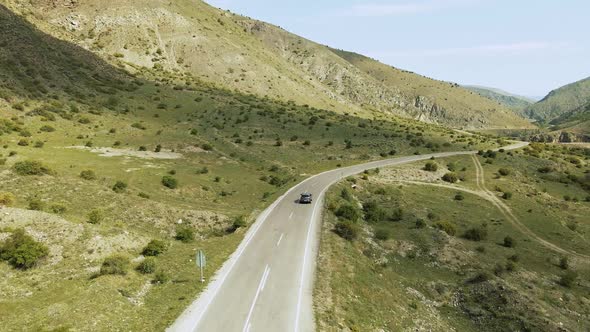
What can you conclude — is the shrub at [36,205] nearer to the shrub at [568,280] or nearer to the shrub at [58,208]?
the shrub at [58,208]

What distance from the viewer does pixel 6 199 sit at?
118ft

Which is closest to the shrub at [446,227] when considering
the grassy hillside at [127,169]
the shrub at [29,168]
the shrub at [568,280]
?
the shrub at [568,280]

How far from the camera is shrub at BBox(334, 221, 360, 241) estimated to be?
41.8m

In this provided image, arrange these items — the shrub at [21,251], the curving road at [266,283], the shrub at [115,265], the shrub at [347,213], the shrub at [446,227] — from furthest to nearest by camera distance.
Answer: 1. the shrub at [446,227]
2. the shrub at [347,213]
3. the shrub at [115,265]
4. the shrub at [21,251]
5. the curving road at [266,283]

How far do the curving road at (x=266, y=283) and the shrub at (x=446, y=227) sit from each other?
1768cm

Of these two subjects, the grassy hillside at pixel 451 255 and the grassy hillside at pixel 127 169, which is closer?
the grassy hillside at pixel 127 169

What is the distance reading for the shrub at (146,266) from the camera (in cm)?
3091

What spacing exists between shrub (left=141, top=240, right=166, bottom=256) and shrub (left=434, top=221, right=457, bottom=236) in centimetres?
3566

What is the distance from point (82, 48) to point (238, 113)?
50324 millimetres

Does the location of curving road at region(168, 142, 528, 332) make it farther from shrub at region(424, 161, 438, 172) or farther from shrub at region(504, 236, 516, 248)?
shrub at region(424, 161, 438, 172)

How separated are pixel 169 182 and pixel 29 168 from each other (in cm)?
1630

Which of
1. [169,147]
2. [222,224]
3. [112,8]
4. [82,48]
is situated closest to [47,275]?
[222,224]

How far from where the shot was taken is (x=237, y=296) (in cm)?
2662

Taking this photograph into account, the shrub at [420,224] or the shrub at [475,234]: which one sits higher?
the shrub at [420,224]
